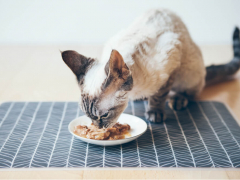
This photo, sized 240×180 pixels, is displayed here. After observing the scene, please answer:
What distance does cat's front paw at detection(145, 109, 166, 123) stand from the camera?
7.64 feet

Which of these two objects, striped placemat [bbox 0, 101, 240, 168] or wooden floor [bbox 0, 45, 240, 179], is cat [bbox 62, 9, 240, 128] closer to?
striped placemat [bbox 0, 101, 240, 168]

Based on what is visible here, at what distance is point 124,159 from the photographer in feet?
5.96

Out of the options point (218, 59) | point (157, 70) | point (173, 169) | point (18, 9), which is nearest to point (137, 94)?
point (157, 70)

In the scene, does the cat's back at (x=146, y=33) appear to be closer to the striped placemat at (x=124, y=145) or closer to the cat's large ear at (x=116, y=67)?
the cat's large ear at (x=116, y=67)

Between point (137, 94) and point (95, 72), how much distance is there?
437 mm

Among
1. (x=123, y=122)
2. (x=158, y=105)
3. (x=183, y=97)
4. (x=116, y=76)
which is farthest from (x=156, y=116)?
(x=116, y=76)

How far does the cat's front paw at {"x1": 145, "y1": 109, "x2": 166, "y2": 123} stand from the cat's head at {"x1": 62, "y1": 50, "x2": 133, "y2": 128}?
52 centimetres

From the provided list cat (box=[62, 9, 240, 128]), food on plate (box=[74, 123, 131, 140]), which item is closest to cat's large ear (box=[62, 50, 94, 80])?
cat (box=[62, 9, 240, 128])

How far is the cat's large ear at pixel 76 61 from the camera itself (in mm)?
1798

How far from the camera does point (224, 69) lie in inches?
121

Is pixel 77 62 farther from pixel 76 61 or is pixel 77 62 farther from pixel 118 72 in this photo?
pixel 118 72

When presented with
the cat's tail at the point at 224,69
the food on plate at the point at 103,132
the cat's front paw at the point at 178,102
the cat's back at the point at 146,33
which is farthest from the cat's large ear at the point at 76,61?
the cat's tail at the point at 224,69

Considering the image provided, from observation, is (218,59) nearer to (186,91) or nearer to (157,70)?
(186,91)

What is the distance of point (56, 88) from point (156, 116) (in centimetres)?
116
